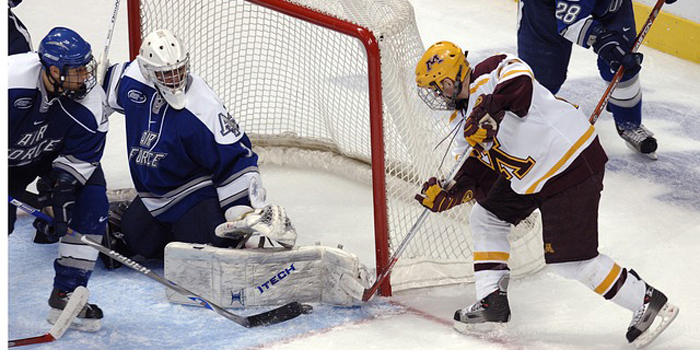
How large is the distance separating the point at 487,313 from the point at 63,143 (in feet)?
4.32

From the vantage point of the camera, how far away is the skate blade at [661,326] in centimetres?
299

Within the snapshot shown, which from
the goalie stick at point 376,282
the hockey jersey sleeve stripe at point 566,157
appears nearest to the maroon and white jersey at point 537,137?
the hockey jersey sleeve stripe at point 566,157

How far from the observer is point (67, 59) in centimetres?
295

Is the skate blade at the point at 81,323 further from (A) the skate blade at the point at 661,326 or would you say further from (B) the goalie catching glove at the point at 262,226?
(A) the skate blade at the point at 661,326

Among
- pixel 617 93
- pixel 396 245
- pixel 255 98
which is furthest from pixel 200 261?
pixel 617 93

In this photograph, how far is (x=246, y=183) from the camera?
3336 mm

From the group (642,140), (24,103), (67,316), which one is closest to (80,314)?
(67,316)

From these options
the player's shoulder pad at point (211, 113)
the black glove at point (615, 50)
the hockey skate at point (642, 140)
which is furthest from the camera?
the hockey skate at point (642, 140)

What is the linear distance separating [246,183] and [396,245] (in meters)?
0.53

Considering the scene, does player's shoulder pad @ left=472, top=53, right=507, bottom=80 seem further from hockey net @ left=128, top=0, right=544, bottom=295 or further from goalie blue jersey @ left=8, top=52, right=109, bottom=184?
goalie blue jersey @ left=8, top=52, right=109, bottom=184

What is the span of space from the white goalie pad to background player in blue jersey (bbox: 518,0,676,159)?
1374mm

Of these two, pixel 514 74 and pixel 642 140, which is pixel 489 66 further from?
pixel 642 140

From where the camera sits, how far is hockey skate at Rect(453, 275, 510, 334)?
3.11m

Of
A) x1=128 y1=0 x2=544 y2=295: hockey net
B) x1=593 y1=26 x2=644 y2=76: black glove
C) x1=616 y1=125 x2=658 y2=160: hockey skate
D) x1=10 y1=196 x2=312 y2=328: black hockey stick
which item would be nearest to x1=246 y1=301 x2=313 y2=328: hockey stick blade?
x1=10 y1=196 x2=312 y2=328: black hockey stick
